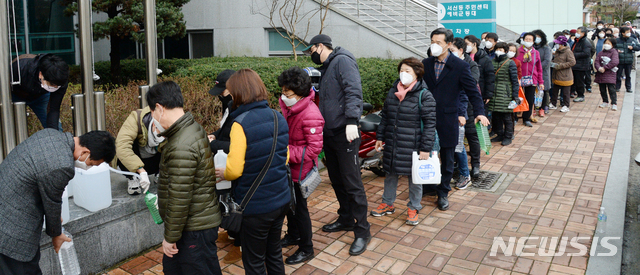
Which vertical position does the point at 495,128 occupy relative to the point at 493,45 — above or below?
below

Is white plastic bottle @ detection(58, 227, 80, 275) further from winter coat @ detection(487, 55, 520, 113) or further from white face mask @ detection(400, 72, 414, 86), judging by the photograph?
winter coat @ detection(487, 55, 520, 113)

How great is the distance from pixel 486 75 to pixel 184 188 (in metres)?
6.32

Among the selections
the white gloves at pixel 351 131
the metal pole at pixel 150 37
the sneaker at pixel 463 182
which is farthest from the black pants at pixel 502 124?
the metal pole at pixel 150 37

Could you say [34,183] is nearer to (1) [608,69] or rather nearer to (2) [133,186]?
(2) [133,186]

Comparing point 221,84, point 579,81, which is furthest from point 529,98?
point 221,84

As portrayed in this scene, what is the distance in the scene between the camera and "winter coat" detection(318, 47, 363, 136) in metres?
4.48

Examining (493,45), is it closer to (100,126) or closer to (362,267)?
(362,267)

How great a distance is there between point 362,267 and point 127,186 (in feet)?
7.32

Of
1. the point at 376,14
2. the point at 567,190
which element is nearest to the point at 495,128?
the point at 567,190

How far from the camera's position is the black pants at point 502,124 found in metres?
8.83

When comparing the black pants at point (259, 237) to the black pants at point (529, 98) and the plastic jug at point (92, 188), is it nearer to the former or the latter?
the plastic jug at point (92, 188)

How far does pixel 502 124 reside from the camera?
8977 millimetres

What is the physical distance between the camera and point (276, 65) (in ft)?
26.4

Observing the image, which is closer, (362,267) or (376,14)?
(362,267)
